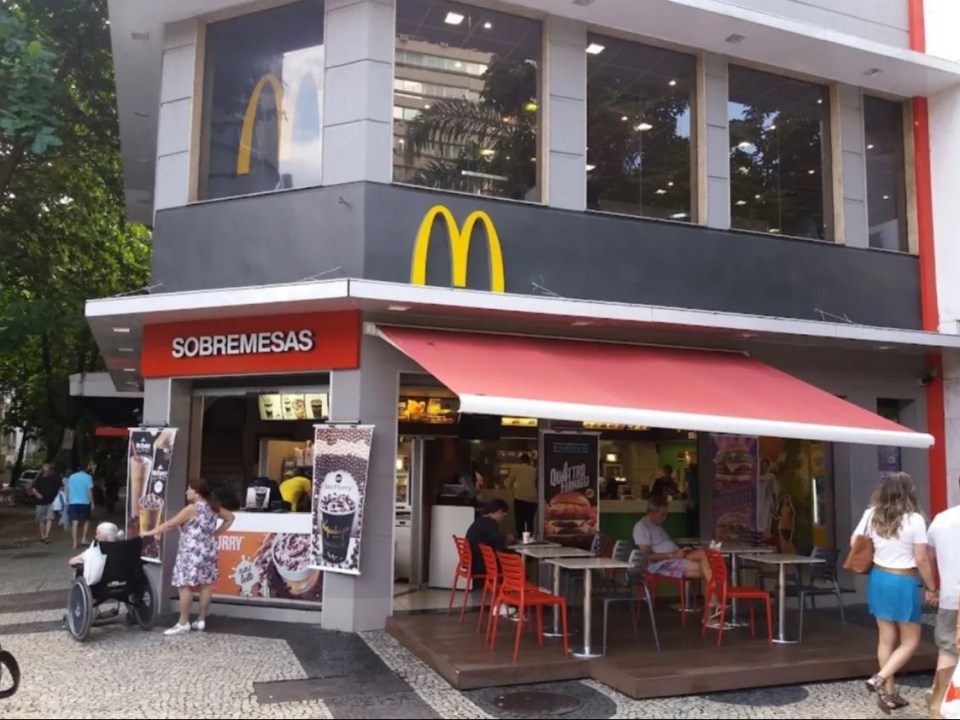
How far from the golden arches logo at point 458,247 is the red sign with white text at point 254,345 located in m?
0.90

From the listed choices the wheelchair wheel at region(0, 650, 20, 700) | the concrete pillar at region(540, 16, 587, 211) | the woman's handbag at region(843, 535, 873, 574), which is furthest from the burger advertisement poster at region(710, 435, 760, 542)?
the wheelchair wheel at region(0, 650, 20, 700)

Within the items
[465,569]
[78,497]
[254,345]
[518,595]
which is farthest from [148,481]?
[78,497]

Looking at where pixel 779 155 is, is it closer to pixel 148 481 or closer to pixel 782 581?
pixel 782 581

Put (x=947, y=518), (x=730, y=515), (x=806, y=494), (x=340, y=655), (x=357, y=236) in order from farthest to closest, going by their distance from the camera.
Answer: (x=806, y=494) < (x=730, y=515) < (x=357, y=236) < (x=340, y=655) < (x=947, y=518)

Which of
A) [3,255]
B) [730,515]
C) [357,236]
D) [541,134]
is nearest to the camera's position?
[357,236]

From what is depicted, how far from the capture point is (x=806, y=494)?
11.9 m

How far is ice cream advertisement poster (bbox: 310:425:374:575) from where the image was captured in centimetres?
879

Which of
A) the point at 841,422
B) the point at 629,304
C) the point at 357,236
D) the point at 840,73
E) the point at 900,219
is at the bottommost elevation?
the point at 841,422

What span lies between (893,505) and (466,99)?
21.0 feet

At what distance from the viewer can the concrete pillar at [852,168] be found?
1164 cm

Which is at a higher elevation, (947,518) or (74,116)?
(74,116)

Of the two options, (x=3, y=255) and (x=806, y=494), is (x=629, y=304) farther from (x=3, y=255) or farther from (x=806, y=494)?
(x=3, y=255)

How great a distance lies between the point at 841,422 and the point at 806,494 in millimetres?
4111

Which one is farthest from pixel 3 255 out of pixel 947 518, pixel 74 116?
pixel 947 518
